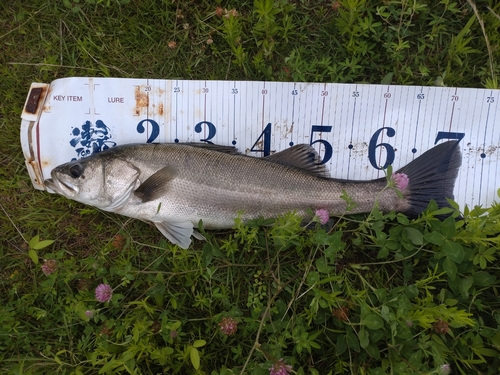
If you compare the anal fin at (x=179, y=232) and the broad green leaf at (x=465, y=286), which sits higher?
the anal fin at (x=179, y=232)

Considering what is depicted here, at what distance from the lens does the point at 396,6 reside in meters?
2.99

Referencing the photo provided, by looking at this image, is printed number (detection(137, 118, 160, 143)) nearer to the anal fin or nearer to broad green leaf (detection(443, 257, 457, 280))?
the anal fin

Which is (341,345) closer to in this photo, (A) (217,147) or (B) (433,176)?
(B) (433,176)

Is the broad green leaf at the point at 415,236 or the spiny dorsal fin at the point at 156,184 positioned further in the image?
the spiny dorsal fin at the point at 156,184

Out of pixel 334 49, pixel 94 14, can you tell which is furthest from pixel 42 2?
pixel 334 49

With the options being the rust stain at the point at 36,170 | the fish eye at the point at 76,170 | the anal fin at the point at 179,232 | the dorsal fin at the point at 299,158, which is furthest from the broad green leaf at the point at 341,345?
the rust stain at the point at 36,170

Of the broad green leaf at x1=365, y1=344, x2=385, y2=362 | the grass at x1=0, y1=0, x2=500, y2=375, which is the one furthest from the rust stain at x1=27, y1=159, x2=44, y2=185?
the broad green leaf at x1=365, y1=344, x2=385, y2=362

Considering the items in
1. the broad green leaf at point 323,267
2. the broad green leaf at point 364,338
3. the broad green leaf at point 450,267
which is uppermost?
the broad green leaf at point 450,267

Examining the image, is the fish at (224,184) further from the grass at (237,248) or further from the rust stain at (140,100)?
the rust stain at (140,100)

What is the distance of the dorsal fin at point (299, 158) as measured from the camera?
2869 mm

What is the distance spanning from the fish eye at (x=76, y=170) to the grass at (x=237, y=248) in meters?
0.43

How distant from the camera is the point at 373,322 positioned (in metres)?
2.22

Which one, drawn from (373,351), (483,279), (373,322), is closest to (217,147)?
(373,322)

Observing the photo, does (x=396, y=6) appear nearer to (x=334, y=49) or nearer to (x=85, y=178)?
(x=334, y=49)
